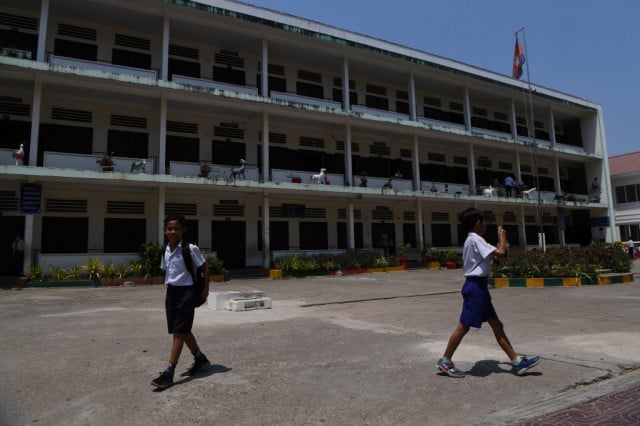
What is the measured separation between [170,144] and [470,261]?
16.0 m

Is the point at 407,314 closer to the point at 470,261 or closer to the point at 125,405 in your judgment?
the point at 470,261

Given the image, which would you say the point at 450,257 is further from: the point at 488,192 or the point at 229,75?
the point at 229,75

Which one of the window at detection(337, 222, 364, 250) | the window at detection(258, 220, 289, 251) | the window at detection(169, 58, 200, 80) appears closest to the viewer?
the window at detection(169, 58, 200, 80)

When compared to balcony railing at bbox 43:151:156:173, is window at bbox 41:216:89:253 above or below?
below

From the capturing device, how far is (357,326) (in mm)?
6660

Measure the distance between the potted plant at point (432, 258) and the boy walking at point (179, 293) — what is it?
18188 millimetres

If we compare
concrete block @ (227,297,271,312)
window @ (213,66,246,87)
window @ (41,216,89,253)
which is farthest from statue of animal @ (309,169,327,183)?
concrete block @ (227,297,271,312)

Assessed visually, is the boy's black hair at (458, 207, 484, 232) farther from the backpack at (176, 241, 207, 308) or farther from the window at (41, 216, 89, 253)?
the window at (41, 216, 89, 253)

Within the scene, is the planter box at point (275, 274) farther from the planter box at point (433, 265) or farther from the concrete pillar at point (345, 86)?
the planter box at point (433, 265)

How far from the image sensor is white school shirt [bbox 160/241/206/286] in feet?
13.5

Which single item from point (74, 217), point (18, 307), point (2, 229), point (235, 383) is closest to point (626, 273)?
point (235, 383)

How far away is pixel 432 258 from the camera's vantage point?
21.6m

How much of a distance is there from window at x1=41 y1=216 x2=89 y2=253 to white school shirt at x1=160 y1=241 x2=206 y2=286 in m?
14.0

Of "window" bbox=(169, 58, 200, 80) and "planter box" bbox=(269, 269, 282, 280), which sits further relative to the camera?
"window" bbox=(169, 58, 200, 80)
